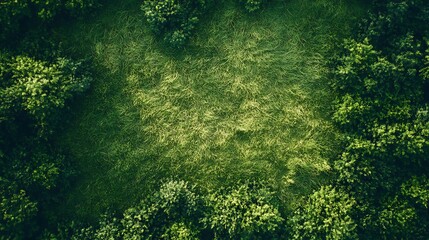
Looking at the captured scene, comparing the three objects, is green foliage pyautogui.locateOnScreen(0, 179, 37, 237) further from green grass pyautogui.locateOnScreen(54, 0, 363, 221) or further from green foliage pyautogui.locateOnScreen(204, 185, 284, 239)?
green foliage pyautogui.locateOnScreen(204, 185, 284, 239)

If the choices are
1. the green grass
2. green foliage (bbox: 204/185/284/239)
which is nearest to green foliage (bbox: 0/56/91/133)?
the green grass

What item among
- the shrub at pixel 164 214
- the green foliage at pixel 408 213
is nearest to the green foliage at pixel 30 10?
the shrub at pixel 164 214

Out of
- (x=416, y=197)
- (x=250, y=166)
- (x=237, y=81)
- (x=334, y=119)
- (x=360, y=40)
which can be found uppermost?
(x=360, y=40)

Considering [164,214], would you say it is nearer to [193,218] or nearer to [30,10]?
[193,218]

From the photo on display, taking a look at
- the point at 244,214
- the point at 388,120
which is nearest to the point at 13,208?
the point at 244,214

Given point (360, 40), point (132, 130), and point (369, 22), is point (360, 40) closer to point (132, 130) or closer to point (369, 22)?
point (369, 22)

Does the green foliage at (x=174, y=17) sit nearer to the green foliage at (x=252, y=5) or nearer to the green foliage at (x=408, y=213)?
the green foliage at (x=252, y=5)

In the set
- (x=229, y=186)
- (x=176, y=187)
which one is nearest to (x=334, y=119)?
(x=229, y=186)
